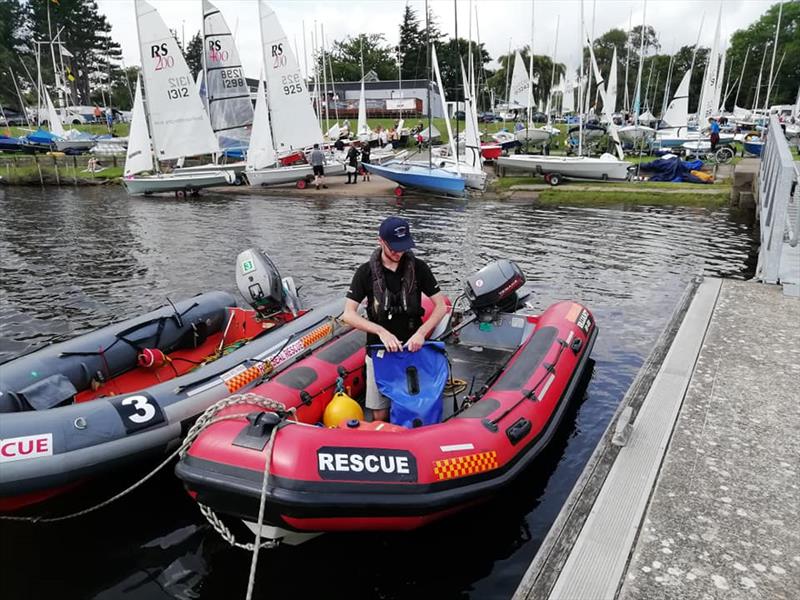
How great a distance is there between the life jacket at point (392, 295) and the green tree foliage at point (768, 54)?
61.5 meters

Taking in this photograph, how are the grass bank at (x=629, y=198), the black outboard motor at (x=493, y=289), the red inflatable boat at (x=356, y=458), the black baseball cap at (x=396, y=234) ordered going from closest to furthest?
the red inflatable boat at (x=356, y=458) < the black baseball cap at (x=396, y=234) < the black outboard motor at (x=493, y=289) < the grass bank at (x=629, y=198)

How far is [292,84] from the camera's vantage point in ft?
78.3

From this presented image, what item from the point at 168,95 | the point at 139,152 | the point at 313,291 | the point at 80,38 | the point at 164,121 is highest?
the point at 80,38

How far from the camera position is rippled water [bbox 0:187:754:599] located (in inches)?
157

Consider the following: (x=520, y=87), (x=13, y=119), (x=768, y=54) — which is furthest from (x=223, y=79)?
(x=768, y=54)

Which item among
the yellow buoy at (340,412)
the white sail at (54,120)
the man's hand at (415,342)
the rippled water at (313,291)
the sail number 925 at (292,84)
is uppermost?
the sail number 925 at (292,84)

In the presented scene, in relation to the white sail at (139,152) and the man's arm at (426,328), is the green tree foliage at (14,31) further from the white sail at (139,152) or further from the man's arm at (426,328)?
the man's arm at (426,328)

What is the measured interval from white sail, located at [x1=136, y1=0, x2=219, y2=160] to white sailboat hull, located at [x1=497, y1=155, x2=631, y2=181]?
42.8 feet

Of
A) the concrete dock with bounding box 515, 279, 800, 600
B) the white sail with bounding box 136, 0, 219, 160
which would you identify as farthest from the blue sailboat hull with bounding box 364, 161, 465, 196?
the concrete dock with bounding box 515, 279, 800, 600

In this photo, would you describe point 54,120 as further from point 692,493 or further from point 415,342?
point 692,493

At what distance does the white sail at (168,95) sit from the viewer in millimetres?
21625

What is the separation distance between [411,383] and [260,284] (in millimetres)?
3195

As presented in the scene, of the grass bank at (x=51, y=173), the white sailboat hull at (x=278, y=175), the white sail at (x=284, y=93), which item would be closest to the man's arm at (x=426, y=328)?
the white sailboat hull at (x=278, y=175)

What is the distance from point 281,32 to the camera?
77.5ft
